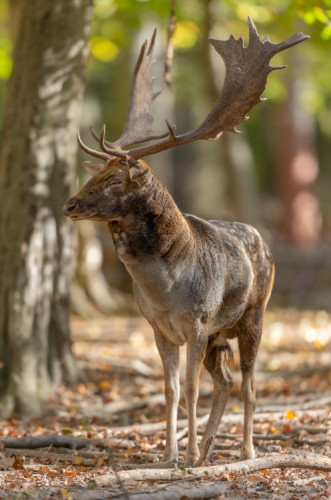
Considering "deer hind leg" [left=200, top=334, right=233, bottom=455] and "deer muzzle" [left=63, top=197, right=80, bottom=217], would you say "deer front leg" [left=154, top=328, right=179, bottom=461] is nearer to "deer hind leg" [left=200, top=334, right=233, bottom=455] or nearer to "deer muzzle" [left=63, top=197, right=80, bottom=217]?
"deer hind leg" [left=200, top=334, right=233, bottom=455]

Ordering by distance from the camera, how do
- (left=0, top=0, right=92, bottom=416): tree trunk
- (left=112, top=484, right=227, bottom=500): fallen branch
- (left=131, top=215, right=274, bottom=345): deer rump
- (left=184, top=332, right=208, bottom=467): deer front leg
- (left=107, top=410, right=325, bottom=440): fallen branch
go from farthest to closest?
(left=0, top=0, right=92, bottom=416): tree trunk → (left=107, top=410, right=325, bottom=440): fallen branch → (left=184, top=332, right=208, bottom=467): deer front leg → (left=131, top=215, right=274, bottom=345): deer rump → (left=112, top=484, right=227, bottom=500): fallen branch

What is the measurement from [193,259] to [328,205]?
26569 millimetres

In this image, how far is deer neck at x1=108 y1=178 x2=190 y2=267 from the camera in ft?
17.9

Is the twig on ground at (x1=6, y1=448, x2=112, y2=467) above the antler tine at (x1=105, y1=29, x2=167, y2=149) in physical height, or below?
below

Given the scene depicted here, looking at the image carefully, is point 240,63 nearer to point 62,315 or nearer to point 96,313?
point 62,315

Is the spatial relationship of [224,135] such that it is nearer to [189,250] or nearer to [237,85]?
[237,85]

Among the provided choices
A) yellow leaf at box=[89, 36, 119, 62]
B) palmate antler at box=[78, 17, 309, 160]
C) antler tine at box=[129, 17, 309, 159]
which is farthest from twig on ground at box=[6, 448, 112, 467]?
yellow leaf at box=[89, 36, 119, 62]

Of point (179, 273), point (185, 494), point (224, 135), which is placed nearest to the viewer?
point (185, 494)

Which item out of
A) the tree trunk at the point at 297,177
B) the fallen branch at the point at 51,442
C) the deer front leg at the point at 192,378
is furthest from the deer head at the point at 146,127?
the tree trunk at the point at 297,177

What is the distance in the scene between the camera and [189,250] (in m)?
5.73

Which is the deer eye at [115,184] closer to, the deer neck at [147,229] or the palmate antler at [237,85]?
the deer neck at [147,229]

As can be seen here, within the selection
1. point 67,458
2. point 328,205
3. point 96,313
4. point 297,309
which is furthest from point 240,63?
point 328,205

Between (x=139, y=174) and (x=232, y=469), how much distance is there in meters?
2.24

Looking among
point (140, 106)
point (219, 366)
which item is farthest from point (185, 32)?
point (219, 366)
